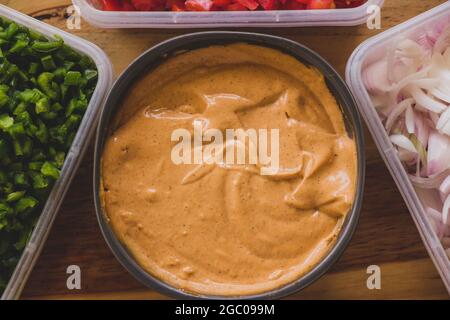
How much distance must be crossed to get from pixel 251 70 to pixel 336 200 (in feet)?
1.14

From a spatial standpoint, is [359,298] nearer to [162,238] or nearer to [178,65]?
[162,238]

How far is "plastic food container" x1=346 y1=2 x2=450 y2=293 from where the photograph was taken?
1450 mm

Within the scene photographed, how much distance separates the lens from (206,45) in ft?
4.69

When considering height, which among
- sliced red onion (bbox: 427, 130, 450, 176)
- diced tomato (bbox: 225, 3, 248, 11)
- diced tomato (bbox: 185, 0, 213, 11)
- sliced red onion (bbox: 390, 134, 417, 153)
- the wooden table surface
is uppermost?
diced tomato (bbox: 185, 0, 213, 11)

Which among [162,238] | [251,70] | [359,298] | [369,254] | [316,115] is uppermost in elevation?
[251,70]

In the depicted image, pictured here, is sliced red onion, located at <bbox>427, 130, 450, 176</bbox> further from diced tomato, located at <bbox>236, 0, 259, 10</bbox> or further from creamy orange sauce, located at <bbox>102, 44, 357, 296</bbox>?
diced tomato, located at <bbox>236, 0, 259, 10</bbox>

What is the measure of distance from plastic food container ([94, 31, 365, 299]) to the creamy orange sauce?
2 cm

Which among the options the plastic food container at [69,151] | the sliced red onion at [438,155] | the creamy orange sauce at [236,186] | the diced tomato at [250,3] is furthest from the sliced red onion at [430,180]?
→ the plastic food container at [69,151]

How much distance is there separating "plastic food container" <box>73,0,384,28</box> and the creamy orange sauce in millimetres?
75

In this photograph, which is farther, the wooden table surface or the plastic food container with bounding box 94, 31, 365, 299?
the wooden table surface

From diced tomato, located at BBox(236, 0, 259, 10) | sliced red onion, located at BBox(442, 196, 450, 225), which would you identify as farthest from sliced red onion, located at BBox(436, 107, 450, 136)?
diced tomato, located at BBox(236, 0, 259, 10)

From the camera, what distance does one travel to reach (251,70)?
143 cm

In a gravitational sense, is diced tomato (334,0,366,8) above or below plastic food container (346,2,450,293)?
above
